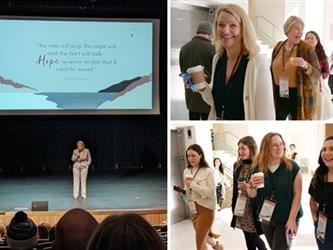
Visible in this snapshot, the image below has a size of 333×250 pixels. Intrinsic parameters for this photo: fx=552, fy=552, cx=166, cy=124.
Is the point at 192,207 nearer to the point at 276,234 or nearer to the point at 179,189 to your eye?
the point at 179,189

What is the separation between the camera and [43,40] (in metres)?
2.82

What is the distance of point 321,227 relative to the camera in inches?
113

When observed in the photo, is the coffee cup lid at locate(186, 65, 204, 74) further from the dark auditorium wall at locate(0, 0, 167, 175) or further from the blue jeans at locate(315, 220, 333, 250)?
the blue jeans at locate(315, 220, 333, 250)

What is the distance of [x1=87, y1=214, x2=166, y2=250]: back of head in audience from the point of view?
255cm

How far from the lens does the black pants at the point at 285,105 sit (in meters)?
2.89

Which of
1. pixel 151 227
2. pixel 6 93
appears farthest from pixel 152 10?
pixel 151 227

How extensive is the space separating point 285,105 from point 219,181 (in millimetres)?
529

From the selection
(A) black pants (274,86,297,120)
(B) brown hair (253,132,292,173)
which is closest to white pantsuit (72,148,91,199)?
(B) brown hair (253,132,292,173)

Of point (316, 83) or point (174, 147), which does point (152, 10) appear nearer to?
point (174, 147)

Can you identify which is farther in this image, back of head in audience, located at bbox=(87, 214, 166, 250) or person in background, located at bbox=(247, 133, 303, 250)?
person in background, located at bbox=(247, 133, 303, 250)

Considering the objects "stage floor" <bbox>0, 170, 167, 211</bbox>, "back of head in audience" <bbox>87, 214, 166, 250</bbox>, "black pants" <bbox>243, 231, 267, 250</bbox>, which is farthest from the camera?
"black pants" <bbox>243, 231, 267, 250</bbox>

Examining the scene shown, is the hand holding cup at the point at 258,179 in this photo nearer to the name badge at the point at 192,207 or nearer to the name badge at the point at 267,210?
the name badge at the point at 267,210

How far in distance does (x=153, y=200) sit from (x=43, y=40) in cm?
100

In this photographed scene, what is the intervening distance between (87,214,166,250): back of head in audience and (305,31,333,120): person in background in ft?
3.54
